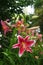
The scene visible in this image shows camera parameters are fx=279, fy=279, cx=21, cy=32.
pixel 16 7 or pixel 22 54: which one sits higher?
pixel 22 54

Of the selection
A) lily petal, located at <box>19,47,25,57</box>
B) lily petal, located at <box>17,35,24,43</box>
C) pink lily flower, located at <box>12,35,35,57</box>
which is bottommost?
lily petal, located at <box>19,47,25,57</box>

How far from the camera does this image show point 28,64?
2.07 metres

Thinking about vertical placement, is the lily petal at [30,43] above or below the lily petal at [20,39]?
below

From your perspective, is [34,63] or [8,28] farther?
[8,28]

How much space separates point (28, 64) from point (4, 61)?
19 cm

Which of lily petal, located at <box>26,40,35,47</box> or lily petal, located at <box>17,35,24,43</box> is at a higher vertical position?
lily petal, located at <box>17,35,24,43</box>

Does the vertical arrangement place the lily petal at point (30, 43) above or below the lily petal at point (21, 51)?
above

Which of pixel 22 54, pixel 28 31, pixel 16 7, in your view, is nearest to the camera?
pixel 22 54

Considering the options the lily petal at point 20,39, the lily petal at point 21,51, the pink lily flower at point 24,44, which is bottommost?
the lily petal at point 21,51

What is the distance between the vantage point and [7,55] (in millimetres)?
2078

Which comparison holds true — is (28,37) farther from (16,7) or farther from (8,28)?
(16,7)

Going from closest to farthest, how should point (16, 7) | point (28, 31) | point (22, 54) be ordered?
point (22, 54)
point (28, 31)
point (16, 7)

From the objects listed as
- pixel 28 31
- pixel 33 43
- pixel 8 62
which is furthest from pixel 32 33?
pixel 8 62

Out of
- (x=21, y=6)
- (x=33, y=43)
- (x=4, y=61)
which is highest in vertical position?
(x=33, y=43)
